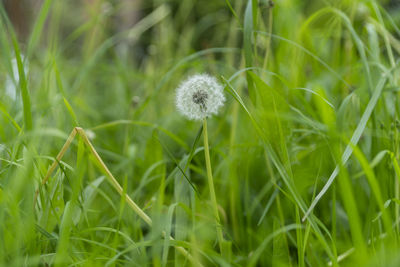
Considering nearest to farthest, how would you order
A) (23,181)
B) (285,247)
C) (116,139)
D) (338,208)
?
(23,181)
(285,247)
(338,208)
(116,139)

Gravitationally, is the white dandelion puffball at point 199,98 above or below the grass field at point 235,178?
above

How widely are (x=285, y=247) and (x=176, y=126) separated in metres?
0.76

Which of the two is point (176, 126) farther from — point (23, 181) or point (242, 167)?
point (23, 181)

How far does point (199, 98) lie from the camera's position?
65cm

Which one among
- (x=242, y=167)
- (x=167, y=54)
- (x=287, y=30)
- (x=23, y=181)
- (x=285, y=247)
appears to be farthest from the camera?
(x=167, y=54)

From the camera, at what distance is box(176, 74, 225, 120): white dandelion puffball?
64 cm

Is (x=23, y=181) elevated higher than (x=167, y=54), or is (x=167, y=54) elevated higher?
(x=167, y=54)

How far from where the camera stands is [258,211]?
34.4 inches

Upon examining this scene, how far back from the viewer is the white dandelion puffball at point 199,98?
2.11ft

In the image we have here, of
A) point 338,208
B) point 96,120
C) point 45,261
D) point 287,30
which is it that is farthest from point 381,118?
point 96,120

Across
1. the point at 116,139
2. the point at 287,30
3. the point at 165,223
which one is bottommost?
the point at 165,223

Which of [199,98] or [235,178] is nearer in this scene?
[199,98]

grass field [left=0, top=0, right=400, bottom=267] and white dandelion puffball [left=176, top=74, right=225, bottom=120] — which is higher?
white dandelion puffball [left=176, top=74, right=225, bottom=120]

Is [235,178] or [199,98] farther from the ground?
[199,98]
